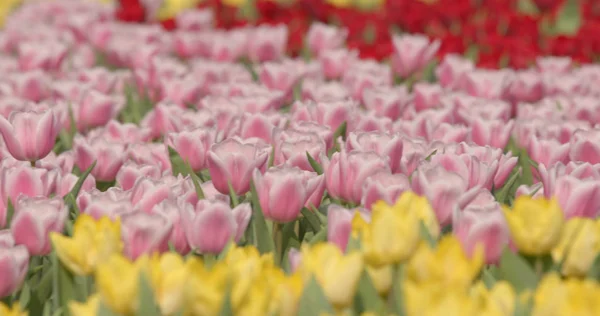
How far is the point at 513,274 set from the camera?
6.76 ft

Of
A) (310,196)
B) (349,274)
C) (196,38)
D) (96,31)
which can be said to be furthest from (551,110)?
(96,31)

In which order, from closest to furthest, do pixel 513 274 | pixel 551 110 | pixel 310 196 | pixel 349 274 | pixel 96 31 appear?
pixel 349 274 → pixel 513 274 → pixel 310 196 → pixel 551 110 → pixel 96 31

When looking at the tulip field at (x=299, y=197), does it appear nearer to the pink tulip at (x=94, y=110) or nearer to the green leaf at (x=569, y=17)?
the pink tulip at (x=94, y=110)

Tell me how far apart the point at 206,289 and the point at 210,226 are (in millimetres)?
529

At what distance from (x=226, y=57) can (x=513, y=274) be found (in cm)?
440

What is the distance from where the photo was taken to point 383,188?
2465 millimetres

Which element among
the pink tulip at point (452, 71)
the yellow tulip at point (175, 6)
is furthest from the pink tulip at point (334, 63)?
the yellow tulip at point (175, 6)

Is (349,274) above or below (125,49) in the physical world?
above

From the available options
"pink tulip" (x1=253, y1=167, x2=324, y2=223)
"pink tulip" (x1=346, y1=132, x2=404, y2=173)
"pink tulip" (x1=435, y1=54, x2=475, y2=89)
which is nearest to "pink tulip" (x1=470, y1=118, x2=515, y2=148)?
"pink tulip" (x1=346, y1=132, x2=404, y2=173)

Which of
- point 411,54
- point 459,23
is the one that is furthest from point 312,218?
point 459,23

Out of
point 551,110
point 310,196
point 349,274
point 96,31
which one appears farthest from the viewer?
point 96,31

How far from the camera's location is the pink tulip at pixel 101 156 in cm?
→ 314

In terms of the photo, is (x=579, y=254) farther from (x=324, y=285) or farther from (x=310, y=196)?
(x=310, y=196)

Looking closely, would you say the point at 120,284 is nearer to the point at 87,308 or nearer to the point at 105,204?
the point at 87,308
